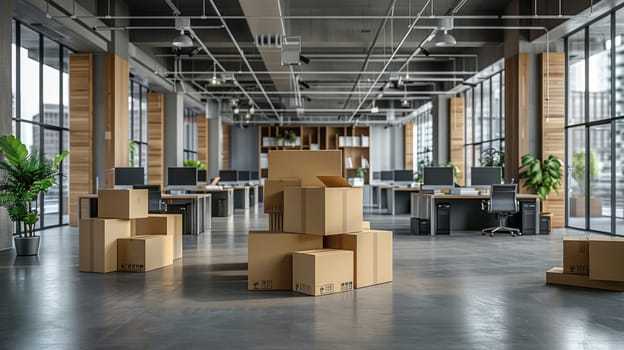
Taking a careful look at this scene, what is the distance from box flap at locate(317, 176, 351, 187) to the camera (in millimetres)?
5941

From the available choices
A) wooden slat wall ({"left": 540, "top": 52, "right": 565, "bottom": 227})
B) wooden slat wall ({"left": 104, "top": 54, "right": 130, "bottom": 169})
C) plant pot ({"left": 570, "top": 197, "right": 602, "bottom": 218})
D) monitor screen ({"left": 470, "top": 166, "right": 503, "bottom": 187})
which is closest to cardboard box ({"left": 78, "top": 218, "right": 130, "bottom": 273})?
wooden slat wall ({"left": 104, "top": 54, "right": 130, "bottom": 169})

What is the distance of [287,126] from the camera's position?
25969 millimetres

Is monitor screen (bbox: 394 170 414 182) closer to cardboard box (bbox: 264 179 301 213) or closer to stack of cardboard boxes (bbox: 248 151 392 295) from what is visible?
stack of cardboard boxes (bbox: 248 151 392 295)

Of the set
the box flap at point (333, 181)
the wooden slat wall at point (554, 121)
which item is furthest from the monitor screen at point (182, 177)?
the wooden slat wall at point (554, 121)

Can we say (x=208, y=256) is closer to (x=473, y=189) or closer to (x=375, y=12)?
(x=473, y=189)

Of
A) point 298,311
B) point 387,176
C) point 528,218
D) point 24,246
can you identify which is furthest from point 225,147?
point 298,311

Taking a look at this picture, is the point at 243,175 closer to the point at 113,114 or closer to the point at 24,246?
the point at 113,114

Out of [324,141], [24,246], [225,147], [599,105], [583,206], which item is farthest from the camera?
[225,147]

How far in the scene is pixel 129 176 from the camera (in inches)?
420

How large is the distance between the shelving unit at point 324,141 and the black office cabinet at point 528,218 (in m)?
14.1

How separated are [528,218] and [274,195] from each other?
693cm

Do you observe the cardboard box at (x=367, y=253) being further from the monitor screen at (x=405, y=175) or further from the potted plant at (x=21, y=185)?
the monitor screen at (x=405, y=175)

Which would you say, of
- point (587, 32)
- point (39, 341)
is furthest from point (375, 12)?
point (39, 341)

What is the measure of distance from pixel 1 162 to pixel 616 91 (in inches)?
408
